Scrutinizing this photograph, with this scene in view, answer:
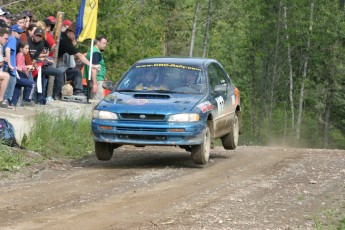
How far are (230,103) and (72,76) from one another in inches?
182

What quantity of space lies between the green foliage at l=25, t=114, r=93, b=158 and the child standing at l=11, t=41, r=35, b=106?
592 millimetres

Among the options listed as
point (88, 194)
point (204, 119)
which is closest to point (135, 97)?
point (204, 119)

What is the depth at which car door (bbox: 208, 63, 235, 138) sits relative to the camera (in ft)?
53.3

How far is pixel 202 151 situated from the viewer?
15.4m

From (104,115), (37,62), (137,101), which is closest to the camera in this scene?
(104,115)

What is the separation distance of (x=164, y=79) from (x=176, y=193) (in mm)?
4202

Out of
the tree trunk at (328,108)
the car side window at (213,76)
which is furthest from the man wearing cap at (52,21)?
the tree trunk at (328,108)

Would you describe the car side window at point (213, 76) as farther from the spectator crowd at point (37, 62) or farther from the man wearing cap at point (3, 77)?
the man wearing cap at point (3, 77)

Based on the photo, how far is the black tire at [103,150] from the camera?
15768 mm

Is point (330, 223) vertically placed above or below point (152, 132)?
below

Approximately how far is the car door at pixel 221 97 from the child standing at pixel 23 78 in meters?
3.32

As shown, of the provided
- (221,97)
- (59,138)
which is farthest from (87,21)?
A: (221,97)

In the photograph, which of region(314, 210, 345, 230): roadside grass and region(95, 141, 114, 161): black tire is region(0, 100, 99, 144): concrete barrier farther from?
region(314, 210, 345, 230): roadside grass

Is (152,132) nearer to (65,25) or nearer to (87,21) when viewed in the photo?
(87,21)
